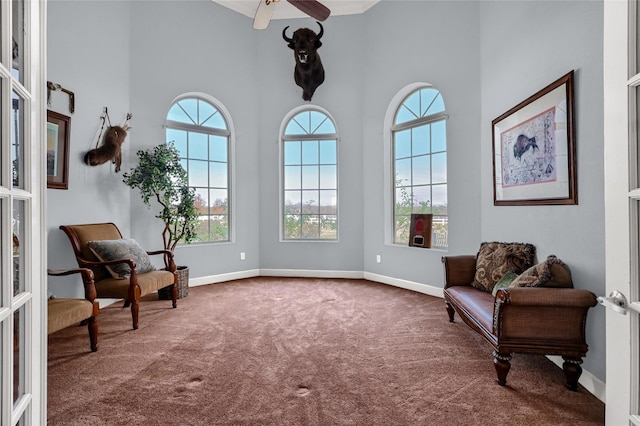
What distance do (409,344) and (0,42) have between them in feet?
9.66

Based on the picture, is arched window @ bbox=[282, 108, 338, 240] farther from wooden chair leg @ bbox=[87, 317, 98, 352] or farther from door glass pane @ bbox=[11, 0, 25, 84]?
door glass pane @ bbox=[11, 0, 25, 84]

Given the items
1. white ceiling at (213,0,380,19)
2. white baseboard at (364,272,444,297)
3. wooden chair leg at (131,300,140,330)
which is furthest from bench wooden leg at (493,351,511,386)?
white ceiling at (213,0,380,19)

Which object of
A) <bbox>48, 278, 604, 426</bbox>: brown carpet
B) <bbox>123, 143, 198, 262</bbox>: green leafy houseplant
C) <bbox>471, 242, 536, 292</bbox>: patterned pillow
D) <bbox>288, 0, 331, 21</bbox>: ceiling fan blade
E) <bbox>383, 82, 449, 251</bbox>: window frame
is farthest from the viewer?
<bbox>383, 82, 449, 251</bbox>: window frame

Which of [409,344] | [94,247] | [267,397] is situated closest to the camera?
[267,397]

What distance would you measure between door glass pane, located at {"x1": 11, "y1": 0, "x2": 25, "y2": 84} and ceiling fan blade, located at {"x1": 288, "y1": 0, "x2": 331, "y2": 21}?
250 centimetres

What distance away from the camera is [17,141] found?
0.95 metres

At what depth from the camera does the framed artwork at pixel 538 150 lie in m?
2.44

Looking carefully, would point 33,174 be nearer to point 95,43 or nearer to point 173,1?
point 95,43

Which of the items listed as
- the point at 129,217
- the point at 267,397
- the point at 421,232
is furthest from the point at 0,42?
the point at 421,232

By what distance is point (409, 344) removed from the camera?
2922mm

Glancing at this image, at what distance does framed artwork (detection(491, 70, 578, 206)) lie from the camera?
244 centimetres

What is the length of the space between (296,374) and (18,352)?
1.72 meters

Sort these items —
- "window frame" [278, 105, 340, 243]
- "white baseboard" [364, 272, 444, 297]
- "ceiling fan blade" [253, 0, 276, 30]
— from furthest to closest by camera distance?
"window frame" [278, 105, 340, 243], "white baseboard" [364, 272, 444, 297], "ceiling fan blade" [253, 0, 276, 30]

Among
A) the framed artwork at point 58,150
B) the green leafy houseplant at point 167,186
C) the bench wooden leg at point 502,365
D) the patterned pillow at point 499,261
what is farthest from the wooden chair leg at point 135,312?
the patterned pillow at point 499,261
